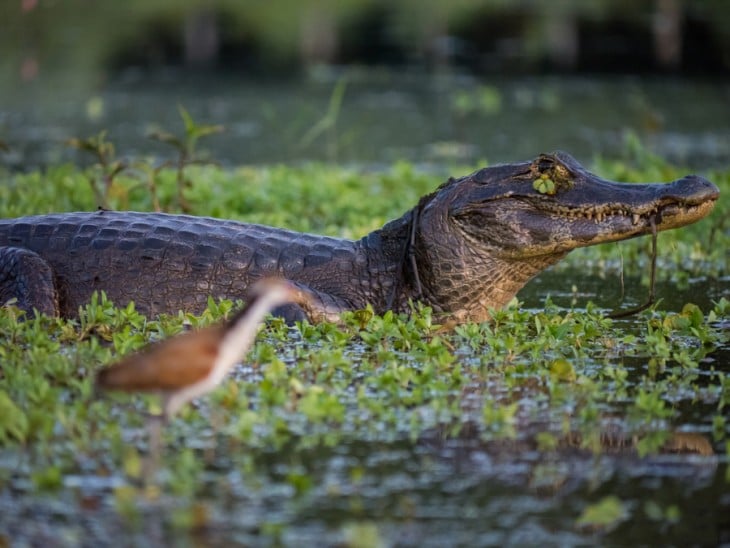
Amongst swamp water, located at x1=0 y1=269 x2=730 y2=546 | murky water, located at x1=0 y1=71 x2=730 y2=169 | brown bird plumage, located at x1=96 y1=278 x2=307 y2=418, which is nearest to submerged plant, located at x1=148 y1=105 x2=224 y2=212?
swamp water, located at x1=0 y1=269 x2=730 y2=546

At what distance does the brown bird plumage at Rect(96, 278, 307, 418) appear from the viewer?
444 centimetres

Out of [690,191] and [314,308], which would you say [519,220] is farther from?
[314,308]

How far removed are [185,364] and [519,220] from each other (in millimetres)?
3114

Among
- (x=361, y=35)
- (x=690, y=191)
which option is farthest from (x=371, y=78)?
(x=690, y=191)

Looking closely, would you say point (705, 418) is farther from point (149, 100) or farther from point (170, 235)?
point (149, 100)

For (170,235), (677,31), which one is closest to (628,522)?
(170,235)

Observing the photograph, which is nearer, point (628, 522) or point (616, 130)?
point (628, 522)

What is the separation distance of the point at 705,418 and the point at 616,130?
11140mm

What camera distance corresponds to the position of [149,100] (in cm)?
1798

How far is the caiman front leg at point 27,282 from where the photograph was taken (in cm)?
702

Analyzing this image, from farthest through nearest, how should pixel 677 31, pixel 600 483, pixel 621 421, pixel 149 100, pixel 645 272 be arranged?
pixel 677 31
pixel 149 100
pixel 645 272
pixel 621 421
pixel 600 483

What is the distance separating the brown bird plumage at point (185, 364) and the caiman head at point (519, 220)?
2663 millimetres

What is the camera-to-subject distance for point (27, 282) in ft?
23.2

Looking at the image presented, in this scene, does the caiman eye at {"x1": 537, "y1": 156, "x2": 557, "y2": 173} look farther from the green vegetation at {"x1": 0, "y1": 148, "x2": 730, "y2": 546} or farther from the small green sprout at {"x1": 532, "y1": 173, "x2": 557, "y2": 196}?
the green vegetation at {"x1": 0, "y1": 148, "x2": 730, "y2": 546}
